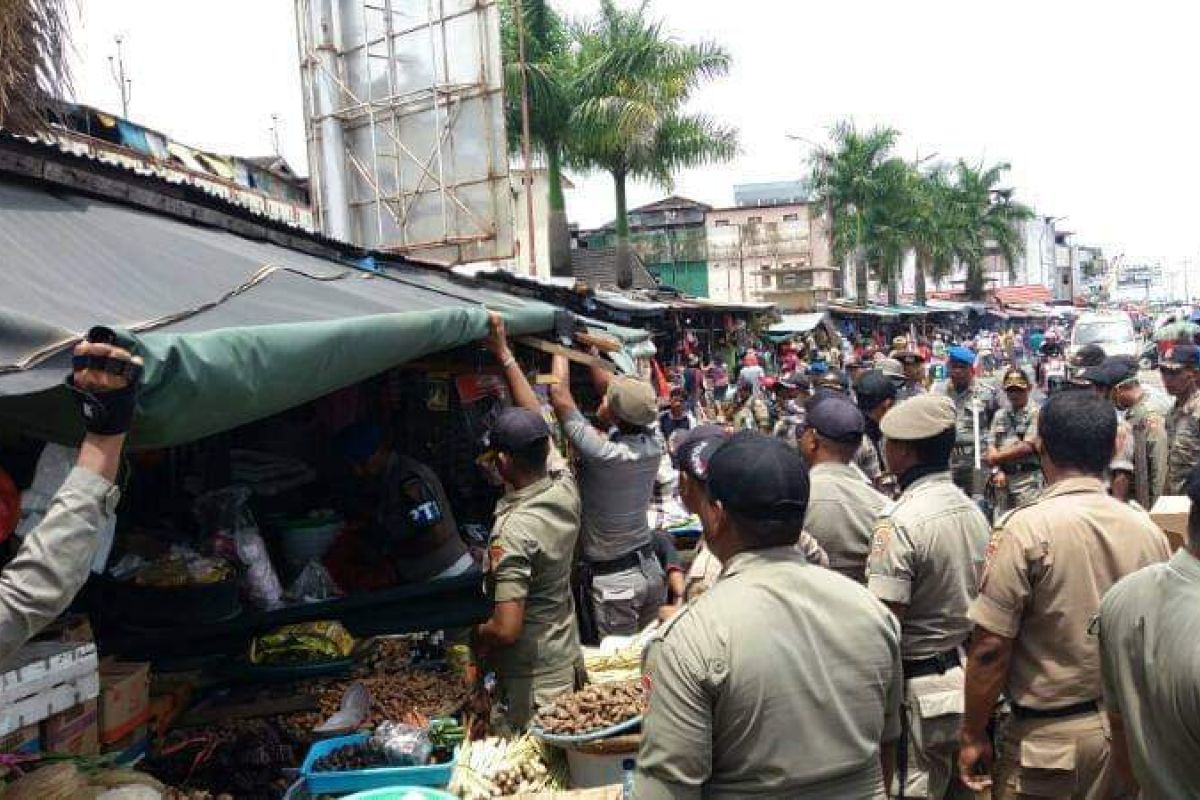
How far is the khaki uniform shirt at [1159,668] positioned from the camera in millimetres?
2244

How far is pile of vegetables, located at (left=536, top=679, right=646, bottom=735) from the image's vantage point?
3.83 metres

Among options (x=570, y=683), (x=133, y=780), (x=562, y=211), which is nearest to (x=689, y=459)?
(x=570, y=683)

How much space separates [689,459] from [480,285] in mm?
4712

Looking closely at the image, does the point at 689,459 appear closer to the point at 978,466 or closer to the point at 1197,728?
the point at 1197,728

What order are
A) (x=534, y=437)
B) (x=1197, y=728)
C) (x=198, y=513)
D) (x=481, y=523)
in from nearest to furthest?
(x=1197, y=728), (x=534, y=437), (x=198, y=513), (x=481, y=523)

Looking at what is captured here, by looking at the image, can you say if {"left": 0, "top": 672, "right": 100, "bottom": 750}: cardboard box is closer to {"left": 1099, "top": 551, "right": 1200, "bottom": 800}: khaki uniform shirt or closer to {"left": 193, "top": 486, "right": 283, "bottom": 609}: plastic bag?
{"left": 193, "top": 486, "right": 283, "bottom": 609}: plastic bag

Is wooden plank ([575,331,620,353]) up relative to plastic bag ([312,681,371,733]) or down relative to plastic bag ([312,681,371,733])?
up

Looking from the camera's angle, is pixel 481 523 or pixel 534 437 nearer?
pixel 534 437

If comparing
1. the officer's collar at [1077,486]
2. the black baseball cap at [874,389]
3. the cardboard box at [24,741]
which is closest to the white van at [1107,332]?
the black baseball cap at [874,389]

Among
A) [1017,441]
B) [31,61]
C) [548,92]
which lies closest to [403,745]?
[31,61]

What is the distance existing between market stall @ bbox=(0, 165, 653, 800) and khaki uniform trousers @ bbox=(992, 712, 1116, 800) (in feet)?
5.96

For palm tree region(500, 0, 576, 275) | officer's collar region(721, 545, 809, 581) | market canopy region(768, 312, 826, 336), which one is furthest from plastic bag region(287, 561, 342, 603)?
market canopy region(768, 312, 826, 336)

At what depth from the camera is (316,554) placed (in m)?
5.38

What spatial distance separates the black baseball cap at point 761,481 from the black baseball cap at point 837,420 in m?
2.14
